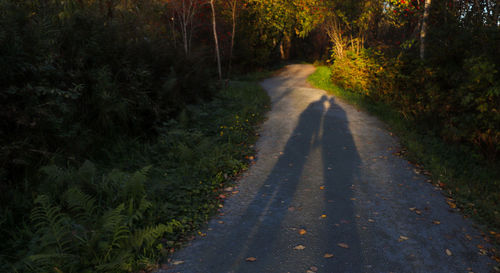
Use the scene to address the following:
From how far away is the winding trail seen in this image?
383 cm

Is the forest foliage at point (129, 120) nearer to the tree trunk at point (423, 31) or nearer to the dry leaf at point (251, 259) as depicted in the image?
the tree trunk at point (423, 31)

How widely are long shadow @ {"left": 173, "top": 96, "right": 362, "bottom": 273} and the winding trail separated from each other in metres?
0.01

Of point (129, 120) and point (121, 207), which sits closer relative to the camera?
point (121, 207)

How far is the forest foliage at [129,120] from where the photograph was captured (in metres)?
3.98

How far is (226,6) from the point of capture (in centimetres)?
2375

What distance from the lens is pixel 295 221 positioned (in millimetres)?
4797

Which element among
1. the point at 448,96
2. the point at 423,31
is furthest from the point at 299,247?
the point at 423,31

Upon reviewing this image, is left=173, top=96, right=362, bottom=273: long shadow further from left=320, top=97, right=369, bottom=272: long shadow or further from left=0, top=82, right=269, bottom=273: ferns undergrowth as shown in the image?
left=0, top=82, right=269, bottom=273: ferns undergrowth

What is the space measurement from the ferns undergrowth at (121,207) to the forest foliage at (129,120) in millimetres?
22

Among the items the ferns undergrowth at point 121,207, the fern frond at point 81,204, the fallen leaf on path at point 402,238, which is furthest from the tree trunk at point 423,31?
the fern frond at point 81,204

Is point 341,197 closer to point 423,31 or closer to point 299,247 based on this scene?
point 299,247

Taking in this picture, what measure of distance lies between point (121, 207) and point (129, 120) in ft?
17.8

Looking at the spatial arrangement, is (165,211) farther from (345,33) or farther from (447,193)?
(345,33)

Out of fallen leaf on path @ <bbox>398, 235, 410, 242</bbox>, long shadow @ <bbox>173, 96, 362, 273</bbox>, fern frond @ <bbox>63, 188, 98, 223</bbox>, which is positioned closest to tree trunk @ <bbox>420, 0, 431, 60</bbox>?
long shadow @ <bbox>173, 96, 362, 273</bbox>
